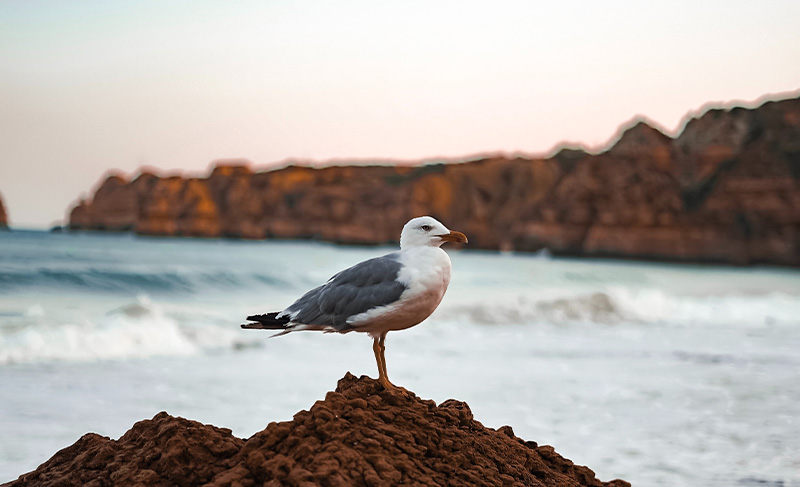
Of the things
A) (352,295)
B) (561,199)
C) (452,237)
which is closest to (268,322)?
(352,295)

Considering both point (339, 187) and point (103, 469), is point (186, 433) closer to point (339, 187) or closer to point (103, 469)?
point (103, 469)

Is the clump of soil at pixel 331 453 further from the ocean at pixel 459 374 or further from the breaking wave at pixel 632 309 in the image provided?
the breaking wave at pixel 632 309

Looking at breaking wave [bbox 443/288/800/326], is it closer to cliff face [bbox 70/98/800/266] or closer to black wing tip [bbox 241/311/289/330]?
black wing tip [bbox 241/311/289/330]

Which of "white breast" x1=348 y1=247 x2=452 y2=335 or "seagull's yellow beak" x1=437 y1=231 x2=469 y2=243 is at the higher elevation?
"seagull's yellow beak" x1=437 y1=231 x2=469 y2=243

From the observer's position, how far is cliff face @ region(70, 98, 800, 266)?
6138cm

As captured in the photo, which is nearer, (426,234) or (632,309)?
(426,234)

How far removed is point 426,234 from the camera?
→ 12.5ft

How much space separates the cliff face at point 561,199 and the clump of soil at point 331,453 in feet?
202

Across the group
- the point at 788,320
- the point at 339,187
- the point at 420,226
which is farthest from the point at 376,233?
the point at 420,226

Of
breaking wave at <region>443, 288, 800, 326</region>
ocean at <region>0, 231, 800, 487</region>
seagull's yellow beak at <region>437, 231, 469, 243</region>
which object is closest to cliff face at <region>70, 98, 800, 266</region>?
breaking wave at <region>443, 288, 800, 326</region>

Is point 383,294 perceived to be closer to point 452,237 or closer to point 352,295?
point 352,295

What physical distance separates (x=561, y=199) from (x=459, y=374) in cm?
6425

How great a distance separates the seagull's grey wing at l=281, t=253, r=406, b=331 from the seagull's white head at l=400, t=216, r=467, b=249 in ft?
0.41

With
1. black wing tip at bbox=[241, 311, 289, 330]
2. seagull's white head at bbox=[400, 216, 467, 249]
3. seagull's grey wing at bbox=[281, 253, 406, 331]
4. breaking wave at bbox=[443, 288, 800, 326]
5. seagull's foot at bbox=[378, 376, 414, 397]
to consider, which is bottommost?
seagull's foot at bbox=[378, 376, 414, 397]
